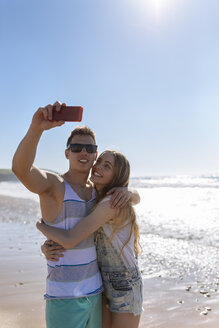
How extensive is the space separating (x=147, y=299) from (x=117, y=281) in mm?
3275

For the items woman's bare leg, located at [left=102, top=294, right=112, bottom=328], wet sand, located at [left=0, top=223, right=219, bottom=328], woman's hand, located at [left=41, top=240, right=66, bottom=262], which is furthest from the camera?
wet sand, located at [left=0, top=223, right=219, bottom=328]

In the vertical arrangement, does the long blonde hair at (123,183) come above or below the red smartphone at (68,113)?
below

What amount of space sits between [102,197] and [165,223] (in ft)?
37.9

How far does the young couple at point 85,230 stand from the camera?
103 inches

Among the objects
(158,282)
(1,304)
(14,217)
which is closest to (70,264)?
(1,304)

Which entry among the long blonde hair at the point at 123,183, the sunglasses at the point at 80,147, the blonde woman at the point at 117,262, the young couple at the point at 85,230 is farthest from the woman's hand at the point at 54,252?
the sunglasses at the point at 80,147

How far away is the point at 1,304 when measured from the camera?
535 centimetres

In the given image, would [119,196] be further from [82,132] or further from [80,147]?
[82,132]

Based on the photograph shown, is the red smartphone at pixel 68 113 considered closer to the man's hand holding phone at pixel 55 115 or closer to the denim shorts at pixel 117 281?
the man's hand holding phone at pixel 55 115

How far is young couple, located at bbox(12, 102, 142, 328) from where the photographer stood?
262 cm

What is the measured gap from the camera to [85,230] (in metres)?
2.65

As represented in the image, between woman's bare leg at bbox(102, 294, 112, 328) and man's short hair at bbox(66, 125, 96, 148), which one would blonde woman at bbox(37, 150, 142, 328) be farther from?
man's short hair at bbox(66, 125, 96, 148)

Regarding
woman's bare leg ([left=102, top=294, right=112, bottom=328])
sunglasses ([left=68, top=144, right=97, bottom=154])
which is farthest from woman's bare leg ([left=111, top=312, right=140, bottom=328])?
sunglasses ([left=68, top=144, right=97, bottom=154])

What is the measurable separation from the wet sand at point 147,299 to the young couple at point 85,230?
2.29 meters
